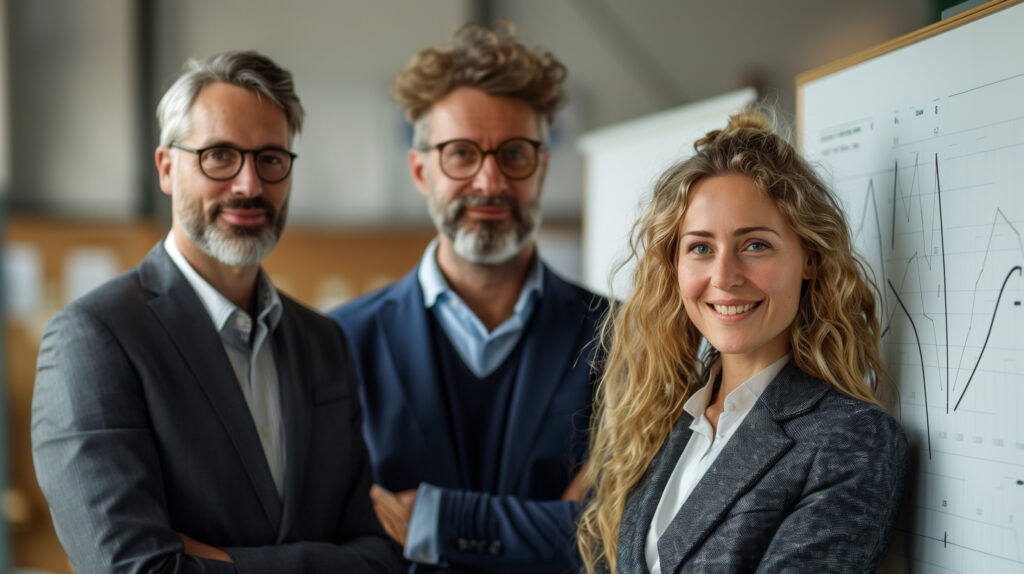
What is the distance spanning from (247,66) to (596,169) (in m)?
2.17

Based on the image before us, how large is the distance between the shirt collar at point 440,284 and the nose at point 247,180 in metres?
0.74

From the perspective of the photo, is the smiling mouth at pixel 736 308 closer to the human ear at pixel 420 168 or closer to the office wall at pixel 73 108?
the human ear at pixel 420 168

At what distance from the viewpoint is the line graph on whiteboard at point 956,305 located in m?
1.56

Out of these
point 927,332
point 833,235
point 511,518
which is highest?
point 833,235

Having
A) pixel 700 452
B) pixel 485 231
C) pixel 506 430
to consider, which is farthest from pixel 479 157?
pixel 700 452

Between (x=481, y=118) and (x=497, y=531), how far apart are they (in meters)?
1.13

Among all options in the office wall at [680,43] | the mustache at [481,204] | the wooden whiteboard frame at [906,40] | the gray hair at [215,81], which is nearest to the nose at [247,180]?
the gray hair at [215,81]

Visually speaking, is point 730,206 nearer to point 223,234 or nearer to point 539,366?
point 539,366

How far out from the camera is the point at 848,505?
5.14ft

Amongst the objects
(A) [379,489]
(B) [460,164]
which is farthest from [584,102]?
(A) [379,489]

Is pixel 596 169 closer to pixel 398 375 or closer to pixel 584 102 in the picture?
pixel 398 375

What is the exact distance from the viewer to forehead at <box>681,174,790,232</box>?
175 cm

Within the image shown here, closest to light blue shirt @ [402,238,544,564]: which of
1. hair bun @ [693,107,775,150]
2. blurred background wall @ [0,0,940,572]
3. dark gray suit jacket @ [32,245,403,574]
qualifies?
dark gray suit jacket @ [32,245,403,574]

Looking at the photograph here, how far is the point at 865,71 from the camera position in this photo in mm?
1974
